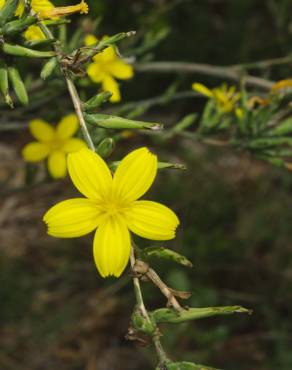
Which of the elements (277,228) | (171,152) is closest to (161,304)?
(277,228)

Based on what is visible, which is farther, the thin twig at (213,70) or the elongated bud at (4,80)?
the thin twig at (213,70)

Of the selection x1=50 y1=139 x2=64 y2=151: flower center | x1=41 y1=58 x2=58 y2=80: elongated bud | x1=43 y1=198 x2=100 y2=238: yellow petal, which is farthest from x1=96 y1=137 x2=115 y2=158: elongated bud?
x1=50 y1=139 x2=64 y2=151: flower center

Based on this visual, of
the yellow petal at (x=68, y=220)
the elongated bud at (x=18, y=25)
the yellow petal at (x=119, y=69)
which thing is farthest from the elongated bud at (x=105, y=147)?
the yellow petal at (x=119, y=69)

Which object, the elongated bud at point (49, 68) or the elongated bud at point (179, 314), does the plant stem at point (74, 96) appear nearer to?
the elongated bud at point (49, 68)

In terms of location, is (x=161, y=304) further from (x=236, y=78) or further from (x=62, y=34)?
(x=62, y=34)

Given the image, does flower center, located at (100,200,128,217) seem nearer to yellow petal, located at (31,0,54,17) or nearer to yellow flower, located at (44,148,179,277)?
yellow flower, located at (44,148,179,277)

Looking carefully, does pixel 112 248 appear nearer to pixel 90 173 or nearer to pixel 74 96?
pixel 90 173
